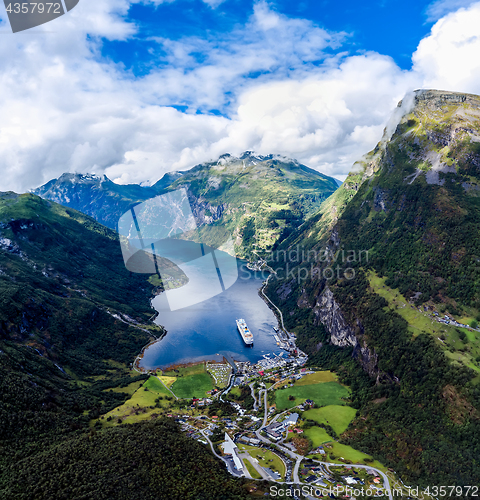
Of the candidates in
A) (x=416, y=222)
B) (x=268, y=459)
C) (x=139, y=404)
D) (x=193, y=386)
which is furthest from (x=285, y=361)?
(x=416, y=222)

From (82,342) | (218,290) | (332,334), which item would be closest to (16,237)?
(82,342)

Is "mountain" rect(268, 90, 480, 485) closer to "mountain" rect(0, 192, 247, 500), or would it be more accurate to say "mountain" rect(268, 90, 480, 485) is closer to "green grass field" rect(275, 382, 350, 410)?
"green grass field" rect(275, 382, 350, 410)

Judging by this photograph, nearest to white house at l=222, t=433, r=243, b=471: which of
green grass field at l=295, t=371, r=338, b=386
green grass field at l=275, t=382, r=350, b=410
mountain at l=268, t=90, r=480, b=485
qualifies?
green grass field at l=275, t=382, r=350, b=410

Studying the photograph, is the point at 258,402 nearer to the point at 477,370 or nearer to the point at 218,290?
the point at 477,370

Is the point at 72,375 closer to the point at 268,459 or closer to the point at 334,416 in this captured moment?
the point at 268,459

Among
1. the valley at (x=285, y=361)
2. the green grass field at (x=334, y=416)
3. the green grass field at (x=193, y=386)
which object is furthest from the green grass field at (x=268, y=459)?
the green grass field at (x=193, y=386)

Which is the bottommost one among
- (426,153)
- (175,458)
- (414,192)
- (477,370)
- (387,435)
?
(387,435)
